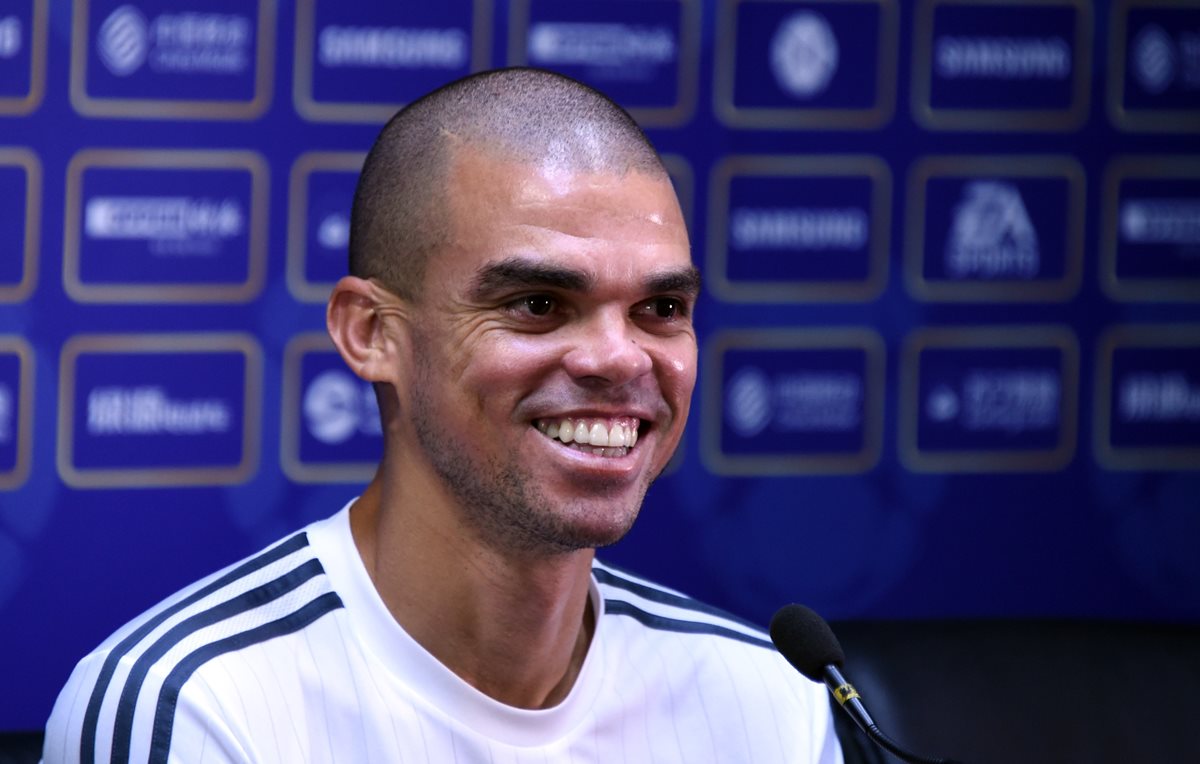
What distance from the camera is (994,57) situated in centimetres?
205

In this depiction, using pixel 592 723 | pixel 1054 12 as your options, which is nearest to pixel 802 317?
pixel 1054 12

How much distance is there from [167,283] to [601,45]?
57 centimetres

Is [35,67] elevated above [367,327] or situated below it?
above

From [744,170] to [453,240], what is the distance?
700 mm

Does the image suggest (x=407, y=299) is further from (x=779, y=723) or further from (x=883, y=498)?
(x=883, y=498)

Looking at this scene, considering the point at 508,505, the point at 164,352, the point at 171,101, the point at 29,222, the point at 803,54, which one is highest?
the point at 803,54

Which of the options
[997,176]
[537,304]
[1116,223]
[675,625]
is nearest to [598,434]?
[537,304]

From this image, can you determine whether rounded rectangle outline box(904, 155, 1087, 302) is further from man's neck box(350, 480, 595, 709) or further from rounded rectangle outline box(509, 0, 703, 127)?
man's neck box(350, 480, 595, 709)

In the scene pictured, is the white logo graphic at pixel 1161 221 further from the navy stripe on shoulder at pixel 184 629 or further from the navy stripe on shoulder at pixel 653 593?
the navy stripe on shoulder at pixel 184 629

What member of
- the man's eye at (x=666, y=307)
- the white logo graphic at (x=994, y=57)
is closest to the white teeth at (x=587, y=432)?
the man's eye at (x=666, y=307)

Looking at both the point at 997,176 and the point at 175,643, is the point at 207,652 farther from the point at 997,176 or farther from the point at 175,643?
the point at 997,176

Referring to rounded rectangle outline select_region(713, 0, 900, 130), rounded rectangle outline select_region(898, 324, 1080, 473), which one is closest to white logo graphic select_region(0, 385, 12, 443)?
rounded rectangle outline select_region(713, 0, 900, 130)

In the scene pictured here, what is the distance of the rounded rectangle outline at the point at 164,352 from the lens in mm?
1771

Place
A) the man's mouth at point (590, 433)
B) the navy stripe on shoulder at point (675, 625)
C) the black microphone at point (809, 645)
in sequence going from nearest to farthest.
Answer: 1. the black microphone at point (809, 645)
2. the man's mouth at point (590, 433)
3. the navy stripe on shoulder at point (675, 625)
